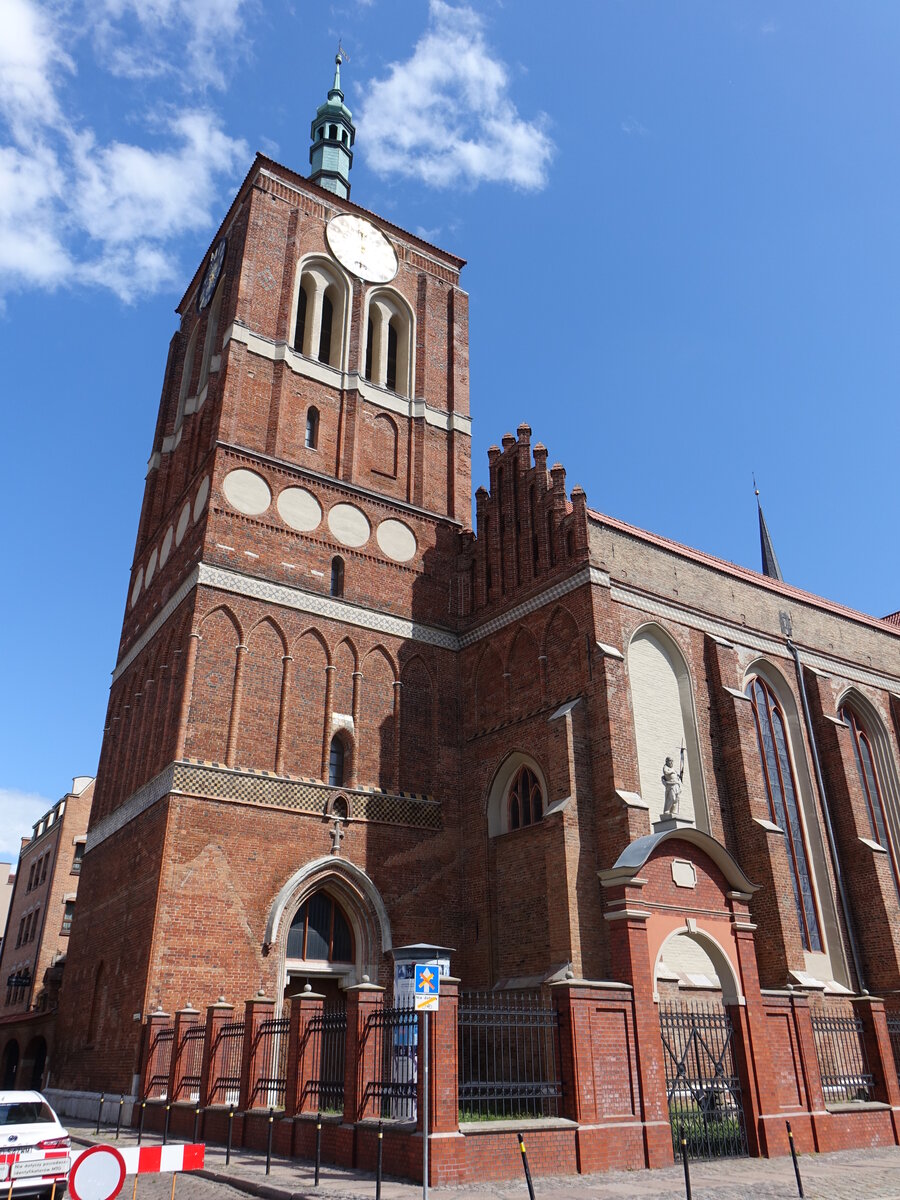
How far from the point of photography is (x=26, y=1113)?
10.7 m

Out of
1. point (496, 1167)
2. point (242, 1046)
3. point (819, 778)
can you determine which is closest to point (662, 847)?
point (496, 1167)

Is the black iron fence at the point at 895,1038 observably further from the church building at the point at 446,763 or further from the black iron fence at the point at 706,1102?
the black iron fence at the point at 706,1102

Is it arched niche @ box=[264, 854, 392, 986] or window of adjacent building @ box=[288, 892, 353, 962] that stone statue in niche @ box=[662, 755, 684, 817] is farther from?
window of adjacent building @ box=[288, 892, 353, 962]

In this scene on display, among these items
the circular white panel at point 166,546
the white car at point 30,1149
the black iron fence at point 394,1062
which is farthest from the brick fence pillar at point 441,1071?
the circular white panel at point 166,546

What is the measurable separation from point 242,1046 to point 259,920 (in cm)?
416

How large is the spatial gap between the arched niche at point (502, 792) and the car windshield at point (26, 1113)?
12.4m

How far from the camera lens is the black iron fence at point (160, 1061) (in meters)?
16.9

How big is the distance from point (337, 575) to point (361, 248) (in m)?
11.3

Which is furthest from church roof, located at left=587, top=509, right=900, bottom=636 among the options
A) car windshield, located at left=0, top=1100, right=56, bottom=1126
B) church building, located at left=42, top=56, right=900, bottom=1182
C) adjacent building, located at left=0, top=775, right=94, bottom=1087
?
adjacent building, located at left=0, top=775, right=94, bottom=1087

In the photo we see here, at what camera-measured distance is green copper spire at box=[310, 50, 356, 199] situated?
3350 centimetres

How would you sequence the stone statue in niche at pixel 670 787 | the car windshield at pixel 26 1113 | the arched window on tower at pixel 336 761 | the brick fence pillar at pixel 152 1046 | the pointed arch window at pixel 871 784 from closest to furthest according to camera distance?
the car windshield at pixel 26 1113 → the brick fence pillar at pixel 152 1046 → the stone statue in niche at pixel 670 787 → the arched window on tower at pixel 336 761 → the pointed arch window at pixel 871 784

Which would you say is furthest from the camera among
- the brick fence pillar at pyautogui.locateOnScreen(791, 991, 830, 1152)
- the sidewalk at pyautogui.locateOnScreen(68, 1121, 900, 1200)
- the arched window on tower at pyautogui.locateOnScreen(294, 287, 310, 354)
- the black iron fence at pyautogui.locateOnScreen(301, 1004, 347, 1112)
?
the arched window on tower at pyautogui.locateOnScreen(294, 287, 310, 354)

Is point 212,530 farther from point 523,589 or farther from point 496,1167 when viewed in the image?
point 496,1167

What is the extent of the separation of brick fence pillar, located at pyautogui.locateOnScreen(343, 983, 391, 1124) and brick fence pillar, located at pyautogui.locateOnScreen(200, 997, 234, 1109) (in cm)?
400
